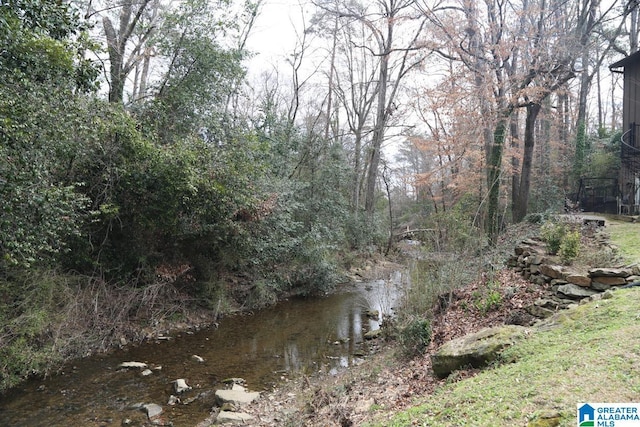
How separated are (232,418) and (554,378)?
13.0 ft

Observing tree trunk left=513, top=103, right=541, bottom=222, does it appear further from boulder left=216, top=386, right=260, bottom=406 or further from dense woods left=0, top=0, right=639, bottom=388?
boulder left=216, top=386, right=260, bottom=406

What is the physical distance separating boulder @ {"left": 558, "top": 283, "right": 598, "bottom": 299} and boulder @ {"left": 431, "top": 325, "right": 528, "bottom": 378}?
1.28m

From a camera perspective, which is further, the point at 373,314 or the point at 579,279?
the point at 373,314

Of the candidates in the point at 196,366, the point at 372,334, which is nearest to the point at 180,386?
the point at 196,366

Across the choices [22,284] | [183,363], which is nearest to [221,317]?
[183,363]

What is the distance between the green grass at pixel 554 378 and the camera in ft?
8.81

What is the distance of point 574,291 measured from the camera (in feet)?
17.1

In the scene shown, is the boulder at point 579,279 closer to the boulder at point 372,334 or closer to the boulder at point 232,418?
the boulder at point 372,334

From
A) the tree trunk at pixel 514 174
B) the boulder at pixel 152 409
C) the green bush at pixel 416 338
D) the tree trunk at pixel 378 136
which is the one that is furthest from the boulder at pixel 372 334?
the tree trunk at pixel 378 136

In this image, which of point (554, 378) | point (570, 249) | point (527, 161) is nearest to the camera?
point (554, 378)

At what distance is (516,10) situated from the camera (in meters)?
10.5

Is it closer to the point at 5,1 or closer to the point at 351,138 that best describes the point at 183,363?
the point at 5,1

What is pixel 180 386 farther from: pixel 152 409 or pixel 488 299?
pixel 488 299

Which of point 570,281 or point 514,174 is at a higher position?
point 514,174
